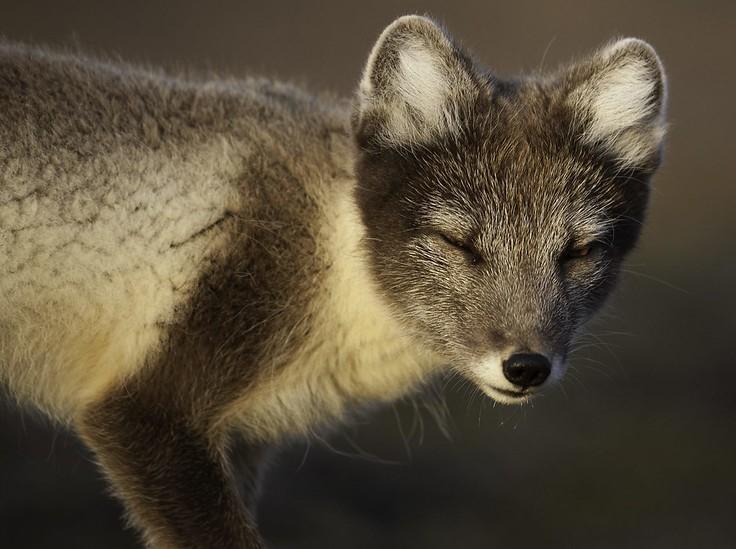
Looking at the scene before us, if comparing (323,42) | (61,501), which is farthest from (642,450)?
(323,42)

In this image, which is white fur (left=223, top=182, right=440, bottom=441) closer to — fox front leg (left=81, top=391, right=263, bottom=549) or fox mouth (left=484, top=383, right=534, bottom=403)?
fox front leg (left=81, top=391, right=263, bottom=549)

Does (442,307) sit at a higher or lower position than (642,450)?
higher

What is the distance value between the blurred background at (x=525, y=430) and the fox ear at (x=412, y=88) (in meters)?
0.99

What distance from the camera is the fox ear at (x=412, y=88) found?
4340mm

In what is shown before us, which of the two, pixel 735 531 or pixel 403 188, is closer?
pixel 403 188

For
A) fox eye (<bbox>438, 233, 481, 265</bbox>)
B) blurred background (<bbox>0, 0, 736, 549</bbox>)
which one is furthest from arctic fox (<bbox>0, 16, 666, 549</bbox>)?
blurred background (<bbox>0, 0, 736, 549</bbox>)

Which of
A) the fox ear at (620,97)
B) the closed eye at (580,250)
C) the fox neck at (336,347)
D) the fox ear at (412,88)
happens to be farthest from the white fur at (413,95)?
the closed eye at (580,250)

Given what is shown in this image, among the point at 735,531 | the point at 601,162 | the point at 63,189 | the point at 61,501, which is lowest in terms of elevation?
the point at 735,531

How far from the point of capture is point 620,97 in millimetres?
4469

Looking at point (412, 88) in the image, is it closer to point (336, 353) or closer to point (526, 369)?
point (336, 353)

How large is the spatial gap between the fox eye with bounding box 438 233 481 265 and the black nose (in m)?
0.41

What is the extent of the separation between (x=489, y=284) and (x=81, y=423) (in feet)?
5.04

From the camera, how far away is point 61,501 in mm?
7195

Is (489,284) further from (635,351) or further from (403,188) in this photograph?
(635,351)
